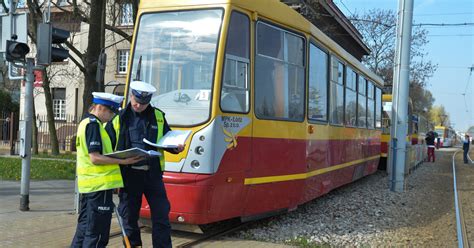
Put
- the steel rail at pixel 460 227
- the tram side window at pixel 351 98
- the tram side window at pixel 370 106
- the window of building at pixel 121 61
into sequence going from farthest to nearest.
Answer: the window of building at pixel 121 61
the tram side window at pixel 370 106
the tram side window at pixel 351 98
the steel rail at pixel 460 227

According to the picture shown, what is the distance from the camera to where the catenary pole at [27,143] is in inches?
324

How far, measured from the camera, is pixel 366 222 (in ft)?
27.5

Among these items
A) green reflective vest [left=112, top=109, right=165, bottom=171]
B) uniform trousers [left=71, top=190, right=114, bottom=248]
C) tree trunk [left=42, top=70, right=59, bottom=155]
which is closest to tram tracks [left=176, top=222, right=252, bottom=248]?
green reflective vest [left=112, top=109, right=165, bottom=171]

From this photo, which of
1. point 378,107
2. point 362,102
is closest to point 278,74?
point 362,102

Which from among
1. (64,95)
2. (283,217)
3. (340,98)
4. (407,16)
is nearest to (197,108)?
(283,217)

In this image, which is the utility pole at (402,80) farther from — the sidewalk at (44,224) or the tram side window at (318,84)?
the sidewalk at (44,224)

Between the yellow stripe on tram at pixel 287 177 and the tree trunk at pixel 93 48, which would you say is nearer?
the yellow stripe on tram at pixel 287 177

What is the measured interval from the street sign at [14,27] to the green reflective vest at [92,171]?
4.71m

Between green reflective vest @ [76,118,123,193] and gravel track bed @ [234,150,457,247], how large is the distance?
9.67 ft

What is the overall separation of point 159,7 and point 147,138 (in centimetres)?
262

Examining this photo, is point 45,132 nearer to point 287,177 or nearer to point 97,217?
point 287,177

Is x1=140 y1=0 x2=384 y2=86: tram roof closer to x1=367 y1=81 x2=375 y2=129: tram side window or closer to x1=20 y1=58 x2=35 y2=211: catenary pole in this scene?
x1=20 y1=58 x2=35 y2=211: catenary pole

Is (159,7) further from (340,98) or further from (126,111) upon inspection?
(340,98)

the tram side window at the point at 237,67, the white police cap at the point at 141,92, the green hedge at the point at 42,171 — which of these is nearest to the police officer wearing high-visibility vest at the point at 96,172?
the white police cap at the point at 141,92
